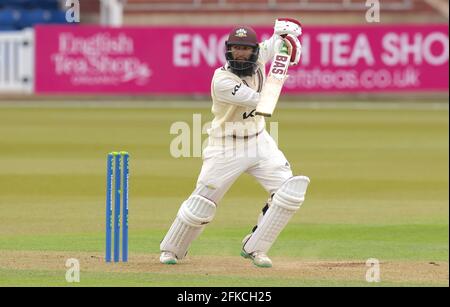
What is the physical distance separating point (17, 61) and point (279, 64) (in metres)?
22.1

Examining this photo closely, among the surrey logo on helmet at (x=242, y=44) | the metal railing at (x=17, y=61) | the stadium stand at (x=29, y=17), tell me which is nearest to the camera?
the surrey logo on helmet at (x=242, y=44)

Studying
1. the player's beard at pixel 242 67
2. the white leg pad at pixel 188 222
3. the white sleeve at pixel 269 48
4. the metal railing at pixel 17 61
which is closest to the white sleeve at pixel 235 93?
the player's beard at pixel 242 67

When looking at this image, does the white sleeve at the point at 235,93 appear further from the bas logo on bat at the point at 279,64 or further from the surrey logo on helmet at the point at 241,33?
the surrey logo on helmet at the point at 241,33

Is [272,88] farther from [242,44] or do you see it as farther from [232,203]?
[232,203]

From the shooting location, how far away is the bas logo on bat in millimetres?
8875

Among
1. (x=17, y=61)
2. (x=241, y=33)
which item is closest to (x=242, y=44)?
(x=241, y=33)

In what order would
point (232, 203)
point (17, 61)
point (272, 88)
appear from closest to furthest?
1. point (272, 88)
2. point (232, 203)
3. point (17, 61)

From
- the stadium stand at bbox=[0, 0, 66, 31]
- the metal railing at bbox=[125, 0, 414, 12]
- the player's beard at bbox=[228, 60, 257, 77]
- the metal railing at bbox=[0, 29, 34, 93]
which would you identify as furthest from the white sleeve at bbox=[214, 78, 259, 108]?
the stadium stand at bbox=[0, 0, 66, 31]

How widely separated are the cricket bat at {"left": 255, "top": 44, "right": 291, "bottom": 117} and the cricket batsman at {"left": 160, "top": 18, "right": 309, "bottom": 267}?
0.34 ft

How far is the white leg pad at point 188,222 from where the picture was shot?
29.8 feet

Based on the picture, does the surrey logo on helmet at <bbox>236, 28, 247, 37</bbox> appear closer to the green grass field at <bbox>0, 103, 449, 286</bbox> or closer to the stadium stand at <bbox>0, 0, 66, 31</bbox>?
the green grass field at <bbox>0, 103, 449, 286</bbox>

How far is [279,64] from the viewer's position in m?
8.95

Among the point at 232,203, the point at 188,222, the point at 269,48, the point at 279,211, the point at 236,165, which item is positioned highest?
the point at 269,48

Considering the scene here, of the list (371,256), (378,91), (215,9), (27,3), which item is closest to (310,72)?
(378,91)
